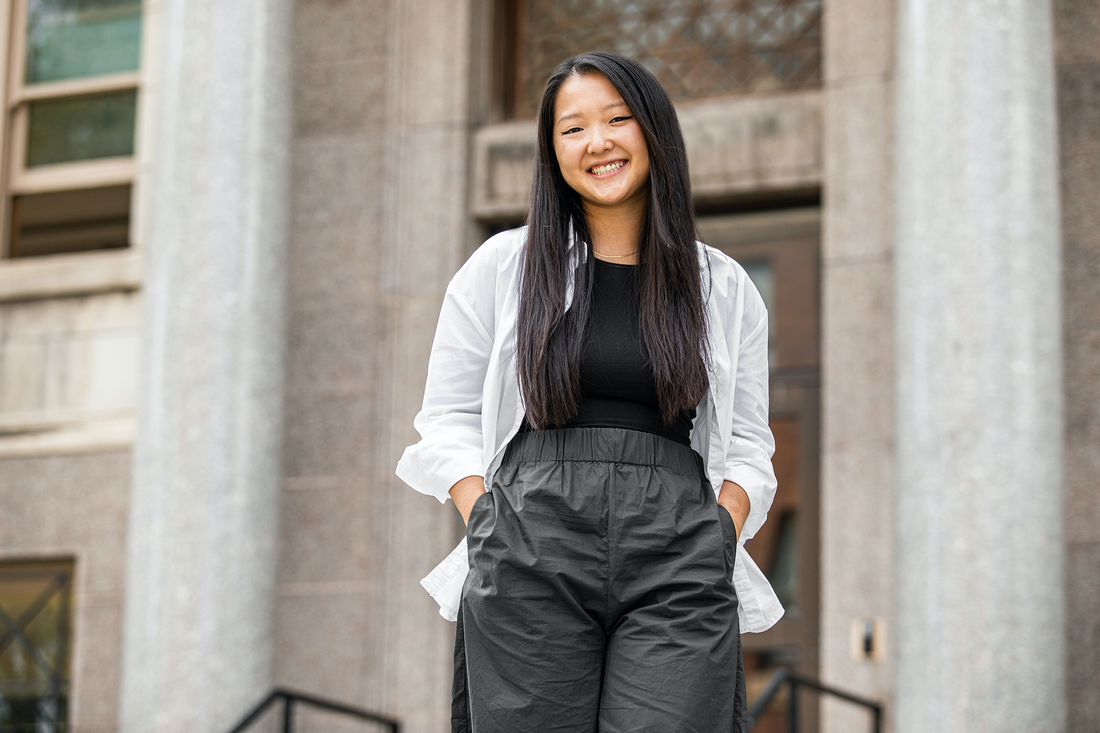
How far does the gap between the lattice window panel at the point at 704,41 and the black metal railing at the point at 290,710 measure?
3.40 metres

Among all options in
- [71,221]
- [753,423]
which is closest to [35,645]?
[71,221]

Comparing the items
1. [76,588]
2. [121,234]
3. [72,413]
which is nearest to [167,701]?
[76,588]

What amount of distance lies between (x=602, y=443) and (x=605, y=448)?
1cm

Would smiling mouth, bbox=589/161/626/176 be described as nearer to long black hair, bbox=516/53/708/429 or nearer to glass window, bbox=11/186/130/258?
long black hair, bbox=516/53/708/429

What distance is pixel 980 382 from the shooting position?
18.6 feet

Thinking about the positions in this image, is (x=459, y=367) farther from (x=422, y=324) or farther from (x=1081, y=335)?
(x=422, y=324)

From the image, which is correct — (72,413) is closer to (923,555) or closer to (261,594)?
(261,594)

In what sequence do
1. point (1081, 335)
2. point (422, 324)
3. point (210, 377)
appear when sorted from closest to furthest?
point (1081, 335)
point (210, 377)
point (422, 324)

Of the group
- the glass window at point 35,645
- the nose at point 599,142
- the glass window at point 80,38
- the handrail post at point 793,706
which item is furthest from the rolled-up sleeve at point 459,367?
the glass window at point 80,38

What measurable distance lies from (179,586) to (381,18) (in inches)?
133

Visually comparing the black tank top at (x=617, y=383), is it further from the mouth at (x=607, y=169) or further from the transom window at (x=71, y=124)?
the transom window at (x=71, y=124)

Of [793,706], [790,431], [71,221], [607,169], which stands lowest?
[793,706]

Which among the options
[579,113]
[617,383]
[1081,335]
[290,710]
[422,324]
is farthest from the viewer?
[422,324]

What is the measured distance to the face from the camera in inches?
104
